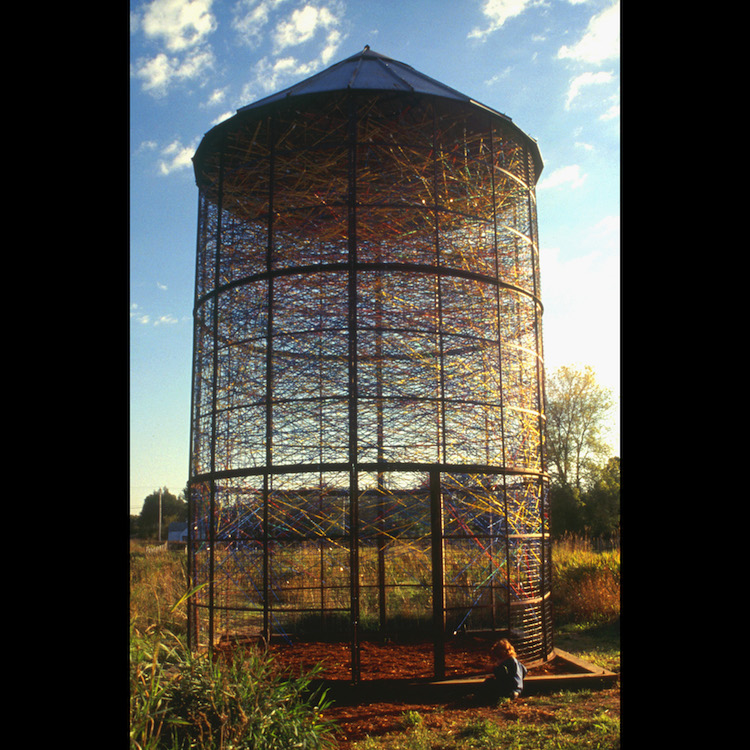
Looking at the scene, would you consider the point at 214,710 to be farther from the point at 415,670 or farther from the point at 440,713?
the point at 415,670

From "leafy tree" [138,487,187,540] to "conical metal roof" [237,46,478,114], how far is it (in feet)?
159

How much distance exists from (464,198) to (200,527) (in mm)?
6883

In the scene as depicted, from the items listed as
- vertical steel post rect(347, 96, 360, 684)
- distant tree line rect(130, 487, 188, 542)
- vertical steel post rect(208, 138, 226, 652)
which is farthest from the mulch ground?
distant tree line rect(130, 487, 188, 542)

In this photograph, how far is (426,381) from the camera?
1044cm

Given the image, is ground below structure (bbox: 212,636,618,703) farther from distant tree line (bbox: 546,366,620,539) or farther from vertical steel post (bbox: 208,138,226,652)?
distant tree line (bbox: 546,366,620,539)

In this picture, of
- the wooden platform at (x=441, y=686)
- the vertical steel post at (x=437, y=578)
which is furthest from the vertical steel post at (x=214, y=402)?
the vertical steel post at (x=437, y=578)

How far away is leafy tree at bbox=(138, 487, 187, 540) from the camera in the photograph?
57.5 m

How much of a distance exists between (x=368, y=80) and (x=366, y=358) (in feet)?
14.9

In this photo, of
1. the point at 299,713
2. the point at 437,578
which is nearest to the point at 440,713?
the point at 437,578
